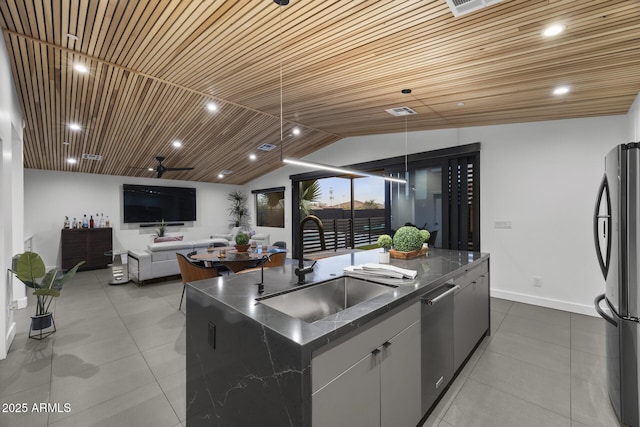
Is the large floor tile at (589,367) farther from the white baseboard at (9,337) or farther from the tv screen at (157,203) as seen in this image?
the tv screen at (157,203)

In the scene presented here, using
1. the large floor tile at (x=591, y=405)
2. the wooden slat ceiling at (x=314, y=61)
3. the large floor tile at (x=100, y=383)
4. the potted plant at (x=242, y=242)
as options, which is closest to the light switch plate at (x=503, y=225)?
the wooden slat ceiling at (x=314, y=61)

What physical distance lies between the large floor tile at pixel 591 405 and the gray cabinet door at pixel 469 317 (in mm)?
712

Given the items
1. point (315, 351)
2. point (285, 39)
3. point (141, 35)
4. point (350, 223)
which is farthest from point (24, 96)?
point (350, 223)

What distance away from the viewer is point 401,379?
1.52 meters

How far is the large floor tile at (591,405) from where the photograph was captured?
6.10 feet

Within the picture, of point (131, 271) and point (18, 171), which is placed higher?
point (18, 171)

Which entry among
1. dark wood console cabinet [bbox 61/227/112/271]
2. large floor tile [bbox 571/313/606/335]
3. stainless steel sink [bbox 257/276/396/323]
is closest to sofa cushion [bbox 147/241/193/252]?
dark wood console cabinet [bbox 61/227/112/271]

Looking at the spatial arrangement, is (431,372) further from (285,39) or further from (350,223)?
(350,223)

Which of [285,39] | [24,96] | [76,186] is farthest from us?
[76,186]

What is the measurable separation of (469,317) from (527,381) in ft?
1.98

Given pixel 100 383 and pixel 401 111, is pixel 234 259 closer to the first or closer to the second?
pixel 100 383

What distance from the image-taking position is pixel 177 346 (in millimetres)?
2871

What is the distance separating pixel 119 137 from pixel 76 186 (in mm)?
3119

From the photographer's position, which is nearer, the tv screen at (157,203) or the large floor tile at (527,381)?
the large floor tile at (527,381)
